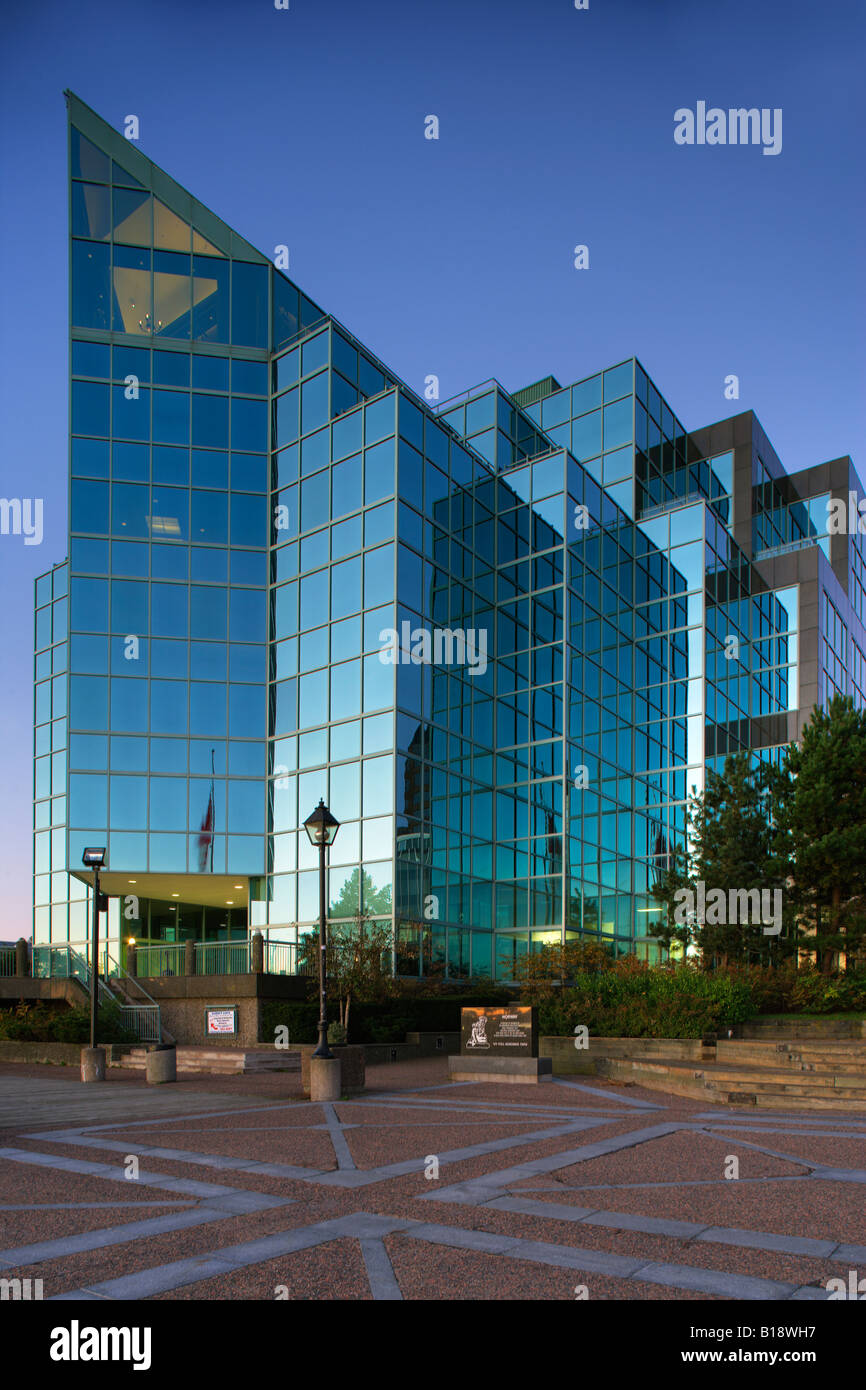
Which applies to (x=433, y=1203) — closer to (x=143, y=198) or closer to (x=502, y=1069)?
(x=502, y=1069)

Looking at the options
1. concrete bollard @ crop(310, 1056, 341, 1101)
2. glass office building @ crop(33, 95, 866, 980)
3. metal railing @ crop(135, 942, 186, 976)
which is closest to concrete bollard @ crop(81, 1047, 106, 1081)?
concrete bollard @ crop(310, 1056, 341, 1101)

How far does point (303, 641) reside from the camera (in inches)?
1422

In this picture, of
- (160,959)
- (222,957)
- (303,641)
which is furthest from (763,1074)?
(303,641)

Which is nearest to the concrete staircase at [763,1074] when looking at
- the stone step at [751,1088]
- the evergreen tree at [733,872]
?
the stone step at [751,1088]

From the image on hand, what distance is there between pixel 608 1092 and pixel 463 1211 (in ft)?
36.7

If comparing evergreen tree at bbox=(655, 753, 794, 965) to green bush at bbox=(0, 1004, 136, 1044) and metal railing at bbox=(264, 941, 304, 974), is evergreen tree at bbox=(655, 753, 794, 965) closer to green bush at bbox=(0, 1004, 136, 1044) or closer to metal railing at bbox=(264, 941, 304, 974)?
metal railing at bbox=(264, 941, 304, 974)

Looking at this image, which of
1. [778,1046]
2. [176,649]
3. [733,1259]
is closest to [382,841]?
[176,649]

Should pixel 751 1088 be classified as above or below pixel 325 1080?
below

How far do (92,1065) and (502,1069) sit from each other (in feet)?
28.6

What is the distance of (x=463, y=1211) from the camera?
7988 mm

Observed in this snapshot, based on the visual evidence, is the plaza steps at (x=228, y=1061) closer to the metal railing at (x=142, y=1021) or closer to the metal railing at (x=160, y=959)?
the metal railing at (x=142, y=1021)

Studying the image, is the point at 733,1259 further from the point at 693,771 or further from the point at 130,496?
the point at 693,771

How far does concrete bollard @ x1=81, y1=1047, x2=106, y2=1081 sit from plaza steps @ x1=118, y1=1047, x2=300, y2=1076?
2721 mm

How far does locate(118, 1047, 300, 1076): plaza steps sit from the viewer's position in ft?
76.8
